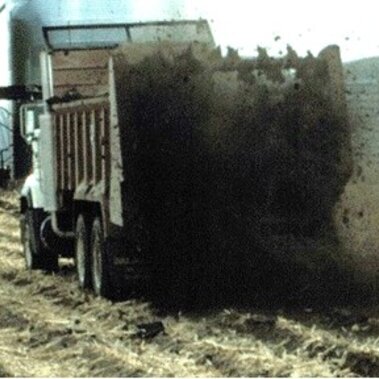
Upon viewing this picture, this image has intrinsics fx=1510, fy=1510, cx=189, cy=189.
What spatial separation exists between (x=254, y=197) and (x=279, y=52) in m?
1.49

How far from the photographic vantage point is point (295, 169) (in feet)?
50.1

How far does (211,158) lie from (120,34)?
4.93 metres

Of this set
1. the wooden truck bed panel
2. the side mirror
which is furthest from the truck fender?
the wooden truck bed panel

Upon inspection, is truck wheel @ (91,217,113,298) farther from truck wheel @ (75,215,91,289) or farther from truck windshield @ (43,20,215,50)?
truck windshield @ (43,20,215,50)

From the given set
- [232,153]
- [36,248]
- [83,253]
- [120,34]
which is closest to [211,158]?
[232,153]

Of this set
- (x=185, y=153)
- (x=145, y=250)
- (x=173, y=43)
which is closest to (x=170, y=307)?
(x=145, y=250)

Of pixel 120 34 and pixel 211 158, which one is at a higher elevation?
pixel 120 34

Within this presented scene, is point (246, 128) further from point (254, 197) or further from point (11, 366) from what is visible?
point (11, 366)

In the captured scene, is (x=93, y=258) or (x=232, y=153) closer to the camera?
(x=232, y=153)

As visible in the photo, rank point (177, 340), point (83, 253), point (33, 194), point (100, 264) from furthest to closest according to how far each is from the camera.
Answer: point (33, 194) → point (83, 253) → point (100, 264) → point (177, 340)

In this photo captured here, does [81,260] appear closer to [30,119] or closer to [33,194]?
[33,194]

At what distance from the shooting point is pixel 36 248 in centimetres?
1986

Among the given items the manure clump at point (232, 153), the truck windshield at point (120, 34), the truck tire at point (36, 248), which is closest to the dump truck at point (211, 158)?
the manure clump at point (232, 153)

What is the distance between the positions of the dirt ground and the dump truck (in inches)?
32.0
